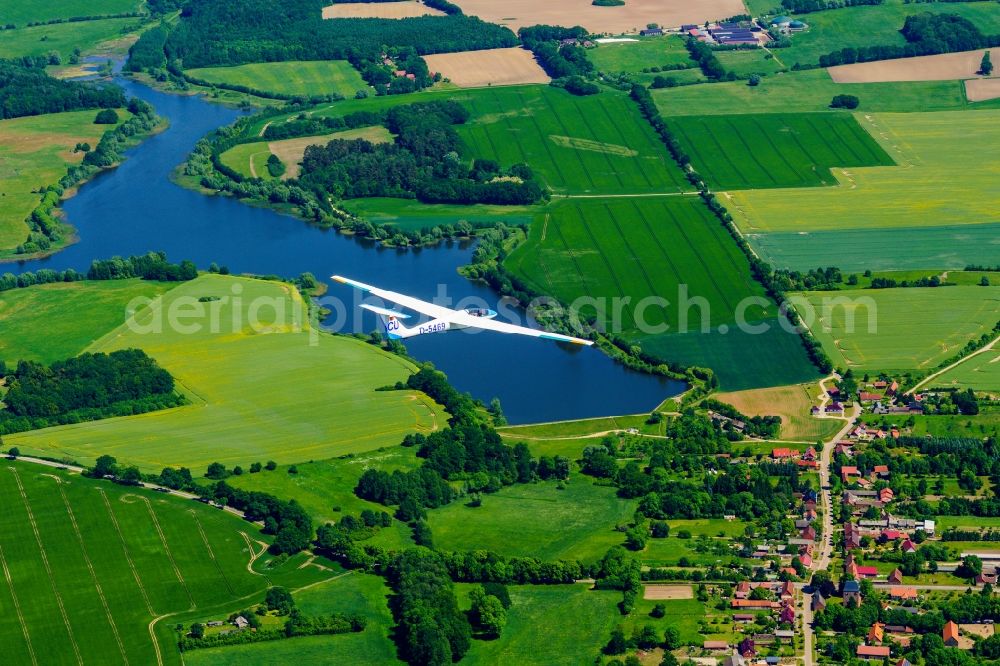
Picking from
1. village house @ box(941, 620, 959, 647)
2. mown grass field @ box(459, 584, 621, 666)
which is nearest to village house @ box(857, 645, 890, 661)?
village house @ box(941, 620, 959, 647)

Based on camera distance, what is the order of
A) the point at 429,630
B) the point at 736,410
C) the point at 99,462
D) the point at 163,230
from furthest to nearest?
A: 1. the point at 163,230
2. the point at 736,410
3. the point at 99,462
4. the point at 429,630

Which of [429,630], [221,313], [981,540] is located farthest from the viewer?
[221,313]

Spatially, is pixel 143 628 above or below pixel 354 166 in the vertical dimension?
below

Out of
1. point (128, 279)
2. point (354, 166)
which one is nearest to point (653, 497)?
point (128, 279)

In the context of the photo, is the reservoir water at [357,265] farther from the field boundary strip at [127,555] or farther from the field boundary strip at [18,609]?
the field boundary strip at [18,609]

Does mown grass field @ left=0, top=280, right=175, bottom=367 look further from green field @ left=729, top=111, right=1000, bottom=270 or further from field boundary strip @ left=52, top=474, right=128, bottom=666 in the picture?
green field @ left=729, top=111, right=1000, bottom=270

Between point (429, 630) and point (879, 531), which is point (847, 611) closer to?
point (879, 531)

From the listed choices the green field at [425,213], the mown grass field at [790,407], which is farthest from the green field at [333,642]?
the green field at [425,213]

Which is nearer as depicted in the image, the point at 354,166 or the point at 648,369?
the point at 648,369
